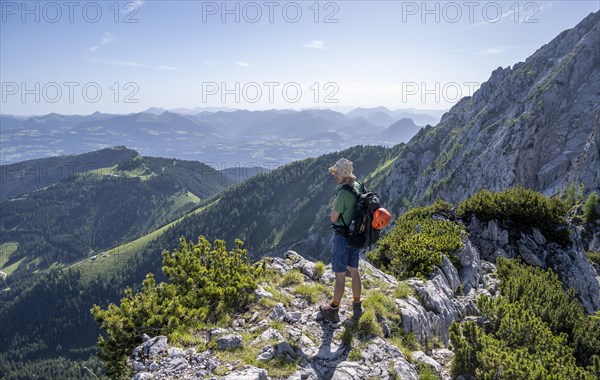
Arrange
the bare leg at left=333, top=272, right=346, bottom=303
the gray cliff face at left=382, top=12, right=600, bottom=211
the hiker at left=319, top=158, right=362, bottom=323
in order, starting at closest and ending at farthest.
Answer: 1. the hiker at left=319, top=158, right=362, bottom=323
2. the bare leg at left=333, top=272, right=346, bottom=303
3. the gray cliff face at left=382, top=12, right=600, bottom=211

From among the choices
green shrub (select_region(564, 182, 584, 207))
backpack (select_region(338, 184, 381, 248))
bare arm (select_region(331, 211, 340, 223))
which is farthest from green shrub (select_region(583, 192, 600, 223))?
bare arm (select_region(331, 211, 340, 223))

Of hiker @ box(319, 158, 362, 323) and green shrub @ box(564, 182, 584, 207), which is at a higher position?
hiker @ box(319, 158, 362, 323)

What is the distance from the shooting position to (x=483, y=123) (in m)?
136

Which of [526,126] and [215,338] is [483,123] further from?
[215,338]

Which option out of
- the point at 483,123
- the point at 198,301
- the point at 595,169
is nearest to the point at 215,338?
the point at 198,301

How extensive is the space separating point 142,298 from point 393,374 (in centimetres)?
757

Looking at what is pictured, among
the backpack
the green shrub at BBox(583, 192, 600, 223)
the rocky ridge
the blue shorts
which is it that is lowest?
the green shrub at BBox(583, 192, 600, 223)

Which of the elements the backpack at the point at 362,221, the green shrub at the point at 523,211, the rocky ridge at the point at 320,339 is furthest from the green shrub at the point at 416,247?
the backpack at the point at 362,221

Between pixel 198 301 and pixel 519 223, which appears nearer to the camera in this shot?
pixel 198 301

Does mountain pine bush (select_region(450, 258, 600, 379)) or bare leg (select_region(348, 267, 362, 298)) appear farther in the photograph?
bare leg (select_region(348, 267, 362, 298))

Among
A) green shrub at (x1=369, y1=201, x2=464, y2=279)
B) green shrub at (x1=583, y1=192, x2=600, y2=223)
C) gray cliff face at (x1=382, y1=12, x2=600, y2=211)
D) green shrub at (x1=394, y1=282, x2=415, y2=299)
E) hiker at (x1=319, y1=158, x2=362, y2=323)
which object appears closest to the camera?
hiker at (x1=319, y1=158, x2=362, y2=323)

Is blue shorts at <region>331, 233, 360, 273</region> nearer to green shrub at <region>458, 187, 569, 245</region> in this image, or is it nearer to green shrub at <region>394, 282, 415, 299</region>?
green shrub at <region>394, 282, 415, 299</region>

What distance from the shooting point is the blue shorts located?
11.5 m

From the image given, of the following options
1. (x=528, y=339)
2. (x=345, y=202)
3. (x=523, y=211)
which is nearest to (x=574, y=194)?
(x=523, y=211)
